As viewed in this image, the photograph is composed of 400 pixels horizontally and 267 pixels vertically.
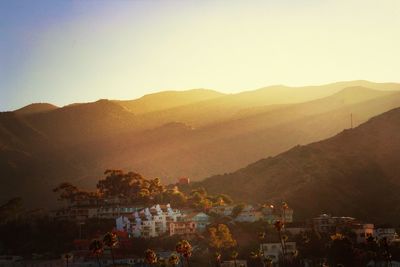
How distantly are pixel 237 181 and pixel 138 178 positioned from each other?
36980 mm

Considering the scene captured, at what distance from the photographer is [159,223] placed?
4813 inches

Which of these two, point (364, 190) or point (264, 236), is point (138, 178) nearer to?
point (264, 236)

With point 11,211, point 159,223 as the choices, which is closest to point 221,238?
point 159,223

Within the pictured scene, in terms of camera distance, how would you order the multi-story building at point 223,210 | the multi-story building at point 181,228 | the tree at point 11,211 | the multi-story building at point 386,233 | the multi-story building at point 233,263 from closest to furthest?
the multi-story building at point 233,263 < the multi-story building at point 386,233 < the multi-story building at point 181,228 < the multi-story building at point 223,210 < the tree at point 11,211

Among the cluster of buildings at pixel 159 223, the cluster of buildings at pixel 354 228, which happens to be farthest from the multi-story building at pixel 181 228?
the cluster of buildings at pixel 354 228

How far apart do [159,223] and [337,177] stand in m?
56.3

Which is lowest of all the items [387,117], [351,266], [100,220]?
[351,266]

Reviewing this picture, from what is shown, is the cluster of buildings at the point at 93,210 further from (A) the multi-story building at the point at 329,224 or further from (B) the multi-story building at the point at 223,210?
(A) the multi-story building at the point at 329,224

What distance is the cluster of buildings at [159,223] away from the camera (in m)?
121

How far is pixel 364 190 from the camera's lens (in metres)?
161

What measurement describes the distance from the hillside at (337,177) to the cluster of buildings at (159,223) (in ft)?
93.1

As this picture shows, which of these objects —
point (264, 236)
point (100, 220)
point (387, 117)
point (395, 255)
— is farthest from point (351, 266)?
point (387, 117)

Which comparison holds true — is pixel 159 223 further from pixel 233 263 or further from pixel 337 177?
pixel 337 177

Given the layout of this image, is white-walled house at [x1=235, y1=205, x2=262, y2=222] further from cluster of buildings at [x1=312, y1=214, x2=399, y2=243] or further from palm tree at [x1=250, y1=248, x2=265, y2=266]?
palm tree at [x1=250, y1=248, x2=265, y2=266]
